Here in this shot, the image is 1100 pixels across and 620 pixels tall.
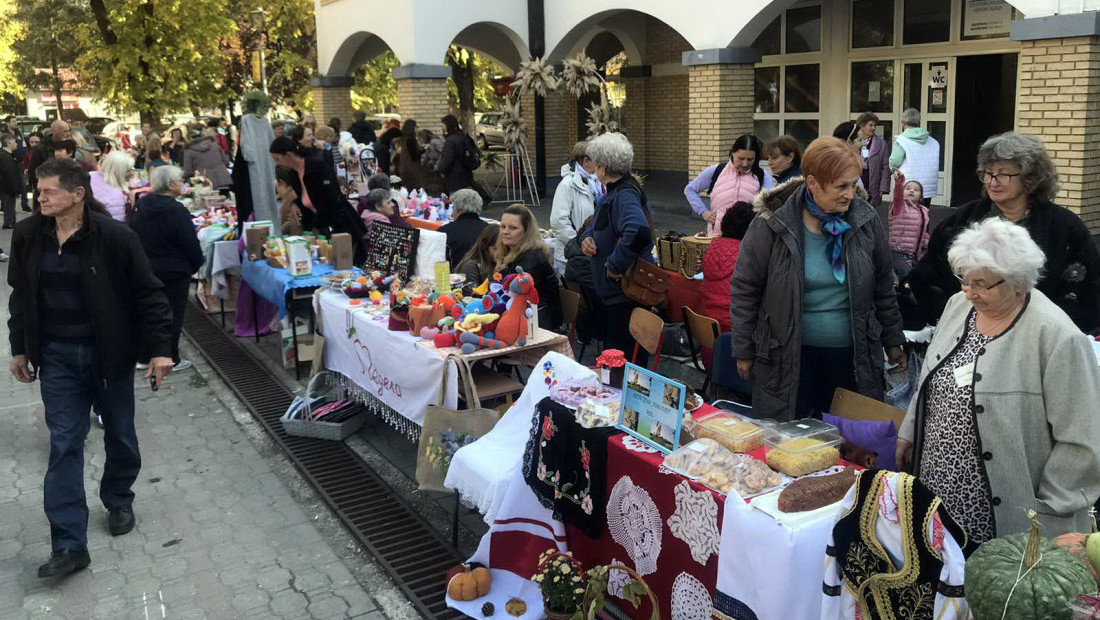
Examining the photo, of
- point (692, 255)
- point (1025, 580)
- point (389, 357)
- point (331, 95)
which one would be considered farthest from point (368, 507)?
point (331, 95)

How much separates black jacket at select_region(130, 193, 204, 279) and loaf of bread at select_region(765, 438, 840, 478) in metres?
5.38

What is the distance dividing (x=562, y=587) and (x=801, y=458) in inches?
38.6

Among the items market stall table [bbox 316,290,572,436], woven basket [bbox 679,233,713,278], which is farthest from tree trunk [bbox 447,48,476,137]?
market stall table [bbox 316,290,572,436]

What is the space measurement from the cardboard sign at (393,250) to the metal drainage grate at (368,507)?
50.2 inches

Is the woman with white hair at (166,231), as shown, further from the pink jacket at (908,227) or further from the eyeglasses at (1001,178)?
the eyeglasses at (1001,178)

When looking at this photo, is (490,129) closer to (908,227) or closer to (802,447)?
(908,227)

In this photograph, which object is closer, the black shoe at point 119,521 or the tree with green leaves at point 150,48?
the black shoe at point 119,521

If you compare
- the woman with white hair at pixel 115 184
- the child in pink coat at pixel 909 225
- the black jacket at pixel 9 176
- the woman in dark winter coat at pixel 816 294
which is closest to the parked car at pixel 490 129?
the black jacket at pixel 9 176

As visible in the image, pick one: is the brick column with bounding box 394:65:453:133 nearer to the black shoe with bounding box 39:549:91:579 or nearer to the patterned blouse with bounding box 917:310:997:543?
the black shoe with bounding box 39:549:91:579

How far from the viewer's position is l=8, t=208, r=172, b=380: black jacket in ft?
14.8

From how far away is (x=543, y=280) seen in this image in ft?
20.0

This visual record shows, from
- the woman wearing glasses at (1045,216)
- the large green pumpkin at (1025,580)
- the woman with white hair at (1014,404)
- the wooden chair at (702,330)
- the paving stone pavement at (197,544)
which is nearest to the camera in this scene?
the large green pumpkin at (1025,580)

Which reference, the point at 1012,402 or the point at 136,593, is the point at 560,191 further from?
the point at 1012,402

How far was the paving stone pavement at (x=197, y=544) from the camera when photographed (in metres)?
4.24
